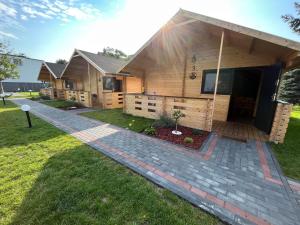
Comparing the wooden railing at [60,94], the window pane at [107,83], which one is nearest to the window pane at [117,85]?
the window pane at [107,83]

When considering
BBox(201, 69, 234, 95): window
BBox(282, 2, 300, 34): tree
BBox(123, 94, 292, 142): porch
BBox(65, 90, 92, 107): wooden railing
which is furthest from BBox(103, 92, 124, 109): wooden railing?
BBox(282, 2, 300, 34): tree

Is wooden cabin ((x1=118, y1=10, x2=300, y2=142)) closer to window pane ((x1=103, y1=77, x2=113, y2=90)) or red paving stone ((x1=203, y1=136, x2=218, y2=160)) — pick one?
red paving stone ((x1=203, y1=136, x2=218, y2=160))

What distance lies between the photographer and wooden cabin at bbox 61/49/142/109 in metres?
10.1

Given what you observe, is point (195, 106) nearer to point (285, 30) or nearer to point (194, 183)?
point (194, 183)

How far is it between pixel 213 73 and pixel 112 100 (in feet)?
23.3

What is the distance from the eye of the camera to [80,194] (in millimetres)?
2105

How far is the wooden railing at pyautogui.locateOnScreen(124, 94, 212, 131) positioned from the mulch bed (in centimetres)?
38

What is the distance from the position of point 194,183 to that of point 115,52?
4656 cm

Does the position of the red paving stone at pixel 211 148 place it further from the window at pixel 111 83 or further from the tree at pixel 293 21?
the tree at pixel 293 21

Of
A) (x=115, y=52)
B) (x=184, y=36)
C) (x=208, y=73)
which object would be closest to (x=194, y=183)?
(x=208, y=73)

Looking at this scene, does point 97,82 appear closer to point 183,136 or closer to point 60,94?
point 60,94

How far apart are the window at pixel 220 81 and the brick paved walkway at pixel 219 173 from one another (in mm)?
2786

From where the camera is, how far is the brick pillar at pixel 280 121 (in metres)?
3.94

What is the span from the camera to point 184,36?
6.27 metres
